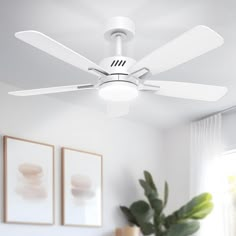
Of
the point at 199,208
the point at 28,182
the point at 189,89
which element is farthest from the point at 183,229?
the point at 189,89

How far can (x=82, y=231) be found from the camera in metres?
A: 3.68

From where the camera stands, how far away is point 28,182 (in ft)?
10.9

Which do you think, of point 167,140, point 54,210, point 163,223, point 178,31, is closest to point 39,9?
point 178,31

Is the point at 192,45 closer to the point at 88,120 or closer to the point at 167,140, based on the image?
the point at 88,120

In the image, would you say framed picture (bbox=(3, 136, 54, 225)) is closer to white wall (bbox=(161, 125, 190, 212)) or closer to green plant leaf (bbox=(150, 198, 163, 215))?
green plant leaf (bbox=(150, 198, 163, 215))

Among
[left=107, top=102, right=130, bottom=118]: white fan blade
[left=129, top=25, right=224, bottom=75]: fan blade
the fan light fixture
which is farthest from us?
[left=107, top=102, right=130, bottom=118]: white fan blade

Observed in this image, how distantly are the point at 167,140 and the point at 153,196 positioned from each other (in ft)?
3.13

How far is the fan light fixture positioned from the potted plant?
1937mm

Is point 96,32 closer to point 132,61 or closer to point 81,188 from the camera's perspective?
point 132,61

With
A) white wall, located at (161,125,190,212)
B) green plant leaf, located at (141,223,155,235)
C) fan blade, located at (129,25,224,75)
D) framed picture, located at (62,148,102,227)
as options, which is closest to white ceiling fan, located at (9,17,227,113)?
fan blade, located at (129,25,224,75)

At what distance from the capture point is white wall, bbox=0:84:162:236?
133 inches

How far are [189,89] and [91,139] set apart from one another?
5.81 ft

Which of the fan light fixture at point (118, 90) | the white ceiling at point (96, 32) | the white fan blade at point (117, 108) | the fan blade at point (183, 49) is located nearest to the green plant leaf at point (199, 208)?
the white ceiling at point (96, 32)

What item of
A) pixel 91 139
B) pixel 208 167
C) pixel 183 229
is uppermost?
pixel 91 139
